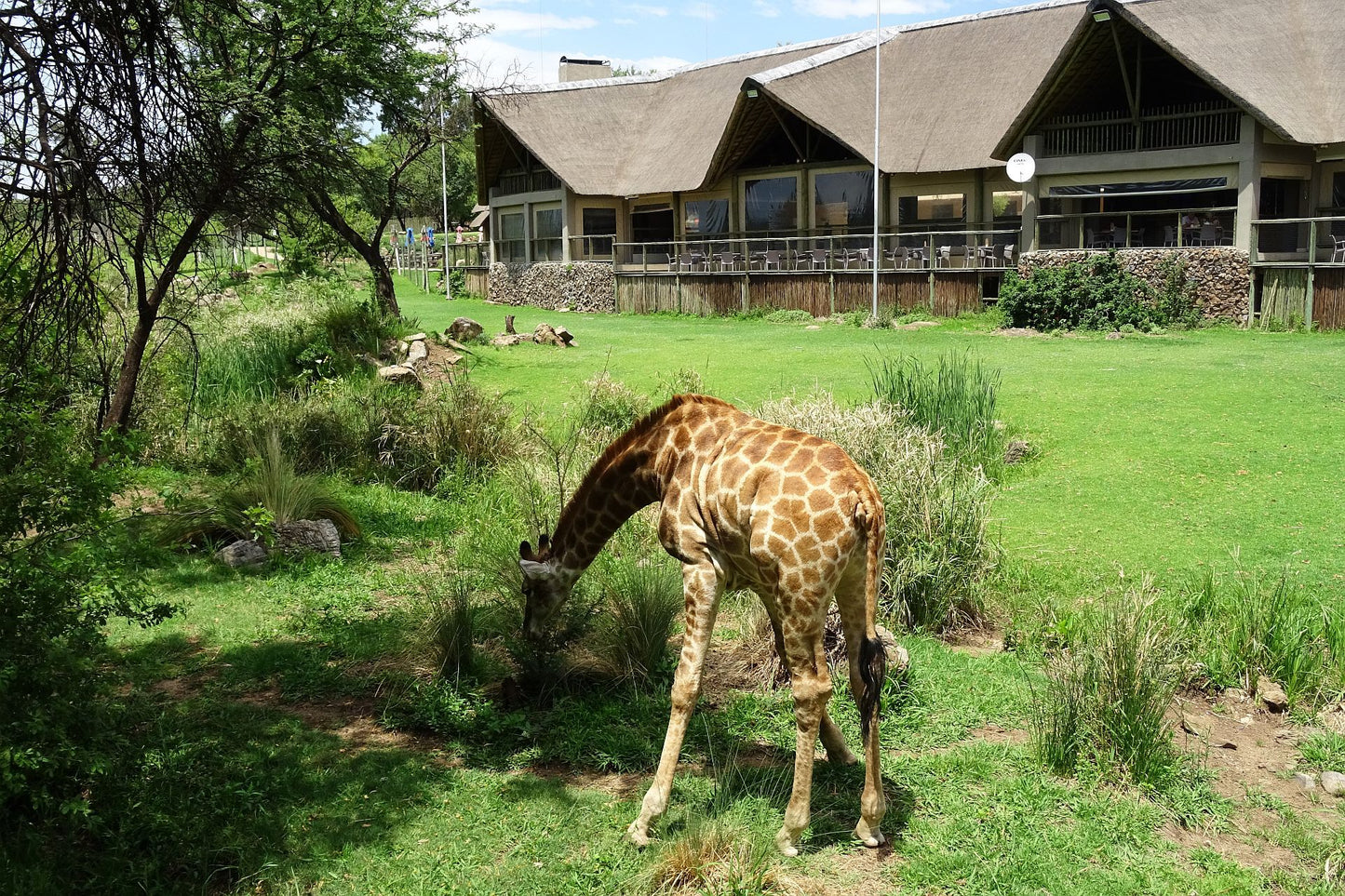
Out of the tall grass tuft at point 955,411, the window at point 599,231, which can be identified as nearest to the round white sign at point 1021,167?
the window at point 599,231

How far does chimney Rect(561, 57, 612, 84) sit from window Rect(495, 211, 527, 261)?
339 inches

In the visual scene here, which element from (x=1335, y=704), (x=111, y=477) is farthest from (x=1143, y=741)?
(x=111, y=477)

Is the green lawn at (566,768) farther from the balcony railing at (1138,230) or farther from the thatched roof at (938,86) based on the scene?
the thatched roof at (938,86)

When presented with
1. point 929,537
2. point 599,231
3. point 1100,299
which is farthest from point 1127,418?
point 599,231

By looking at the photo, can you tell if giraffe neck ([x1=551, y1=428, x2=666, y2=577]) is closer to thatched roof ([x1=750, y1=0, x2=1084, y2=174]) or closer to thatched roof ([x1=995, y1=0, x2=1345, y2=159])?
thatched roof ([x1=995, y1=0, x2=1345, y2=159])

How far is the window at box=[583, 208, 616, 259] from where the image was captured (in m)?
38.0

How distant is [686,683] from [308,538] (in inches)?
209

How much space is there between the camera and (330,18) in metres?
14.4

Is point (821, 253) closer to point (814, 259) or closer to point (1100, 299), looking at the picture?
point (814, 259)

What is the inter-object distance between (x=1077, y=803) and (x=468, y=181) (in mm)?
71114

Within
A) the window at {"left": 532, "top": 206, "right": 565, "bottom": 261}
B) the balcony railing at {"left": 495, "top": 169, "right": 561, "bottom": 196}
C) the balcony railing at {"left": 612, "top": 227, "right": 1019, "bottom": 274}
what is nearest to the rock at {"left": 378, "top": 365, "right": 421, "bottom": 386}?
the balcony railing at {"left": 612, "top": 227, "right": 1019, "bottom": 274}

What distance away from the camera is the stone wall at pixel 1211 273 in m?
24.3

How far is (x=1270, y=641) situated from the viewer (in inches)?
277

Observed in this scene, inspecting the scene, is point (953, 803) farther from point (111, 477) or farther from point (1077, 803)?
point (111, 477)
